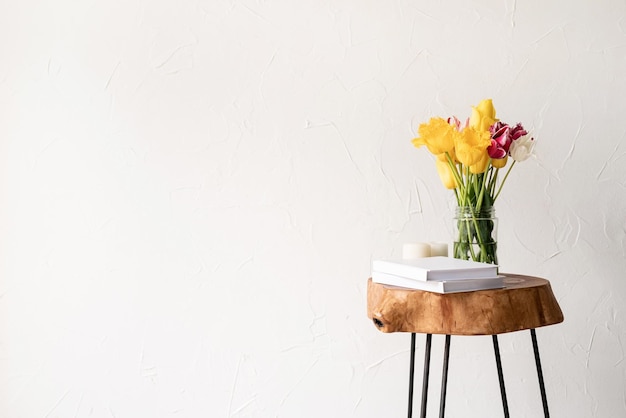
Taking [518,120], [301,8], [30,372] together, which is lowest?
[30,372]

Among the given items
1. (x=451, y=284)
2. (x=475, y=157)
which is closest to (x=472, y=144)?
(x=475, y=157)

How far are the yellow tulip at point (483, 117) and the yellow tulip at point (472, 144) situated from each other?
0.21 ft

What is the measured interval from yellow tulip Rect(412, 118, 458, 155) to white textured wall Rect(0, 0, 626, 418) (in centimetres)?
31

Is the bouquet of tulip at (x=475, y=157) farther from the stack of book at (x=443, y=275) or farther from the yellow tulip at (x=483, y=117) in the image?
the stack of book at (x=443, y=275)

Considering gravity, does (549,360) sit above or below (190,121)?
below

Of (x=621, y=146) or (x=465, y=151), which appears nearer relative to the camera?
(x=465, y=151)

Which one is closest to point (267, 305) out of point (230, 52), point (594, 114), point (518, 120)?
point (230, 52)

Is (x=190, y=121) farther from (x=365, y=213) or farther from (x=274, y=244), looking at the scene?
(x=365, y=213)

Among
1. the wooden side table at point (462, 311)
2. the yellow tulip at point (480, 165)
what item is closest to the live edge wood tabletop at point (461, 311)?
the wooden side table at point (462, 311)

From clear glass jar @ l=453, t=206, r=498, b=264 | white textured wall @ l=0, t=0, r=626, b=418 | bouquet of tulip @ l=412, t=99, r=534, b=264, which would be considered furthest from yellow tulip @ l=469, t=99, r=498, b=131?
white textured wall @ l=0, t=0, r=626, b=418

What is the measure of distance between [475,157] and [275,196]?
497mm

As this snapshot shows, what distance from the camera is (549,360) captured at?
143 cm

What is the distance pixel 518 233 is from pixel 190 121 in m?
0.78

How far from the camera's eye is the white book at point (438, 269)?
1000 mm
